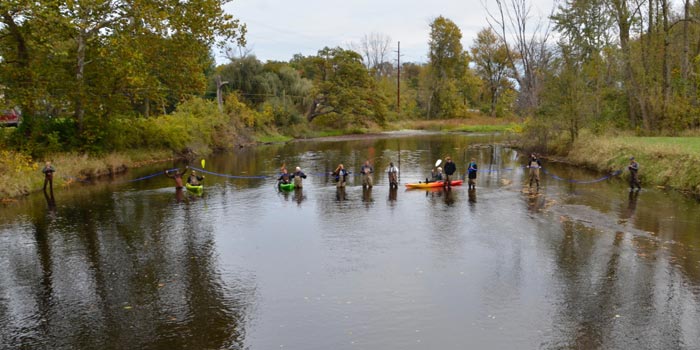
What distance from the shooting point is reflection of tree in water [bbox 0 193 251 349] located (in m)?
9.77

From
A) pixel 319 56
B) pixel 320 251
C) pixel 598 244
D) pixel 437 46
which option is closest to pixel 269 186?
pixel 320 251

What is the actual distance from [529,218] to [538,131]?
82.8ft

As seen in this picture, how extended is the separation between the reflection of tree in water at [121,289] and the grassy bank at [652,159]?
71.0 feet

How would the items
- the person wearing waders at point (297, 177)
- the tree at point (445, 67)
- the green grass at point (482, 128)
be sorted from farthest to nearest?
1. the tree at point (445, 67)
2. the green grass at point (482, 128)
3. the person wearing waders at point (297, 177)

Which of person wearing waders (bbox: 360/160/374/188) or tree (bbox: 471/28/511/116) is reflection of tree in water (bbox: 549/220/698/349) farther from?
tree (bbox: 471/28/511/116)

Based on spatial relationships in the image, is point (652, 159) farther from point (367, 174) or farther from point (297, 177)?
point (297, 177)

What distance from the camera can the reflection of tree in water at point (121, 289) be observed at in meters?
9.77

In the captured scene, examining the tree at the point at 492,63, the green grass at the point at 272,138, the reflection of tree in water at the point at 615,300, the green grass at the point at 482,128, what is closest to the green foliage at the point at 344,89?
the green grass at the point at 272,138

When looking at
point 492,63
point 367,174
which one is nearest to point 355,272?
point 367,174

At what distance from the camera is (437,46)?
315ft

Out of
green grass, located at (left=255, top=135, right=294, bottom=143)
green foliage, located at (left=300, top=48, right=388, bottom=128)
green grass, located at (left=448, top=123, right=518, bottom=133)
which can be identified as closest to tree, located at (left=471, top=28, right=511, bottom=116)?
green grass, located at (left=448, top=123, right=518, bottom=133)

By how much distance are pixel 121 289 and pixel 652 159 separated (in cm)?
2674

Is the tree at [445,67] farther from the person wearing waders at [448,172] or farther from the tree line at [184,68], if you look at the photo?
the person wearing waders at [448,172]

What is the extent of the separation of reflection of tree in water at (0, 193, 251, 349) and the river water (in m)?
0.05
